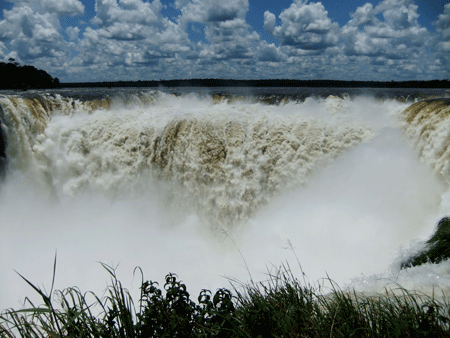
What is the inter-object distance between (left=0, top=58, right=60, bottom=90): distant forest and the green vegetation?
135ft

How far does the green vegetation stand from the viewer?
4621 mm

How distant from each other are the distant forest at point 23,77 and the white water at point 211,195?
30351 mm

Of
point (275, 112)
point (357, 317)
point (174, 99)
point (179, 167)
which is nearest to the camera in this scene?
point (357, 317)

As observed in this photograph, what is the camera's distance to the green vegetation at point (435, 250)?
4621 mm

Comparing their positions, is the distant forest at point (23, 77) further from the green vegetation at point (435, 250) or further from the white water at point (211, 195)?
the green vegetation at point (435, 250)

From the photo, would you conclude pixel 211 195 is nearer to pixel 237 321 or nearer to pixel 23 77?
pixel 237 321

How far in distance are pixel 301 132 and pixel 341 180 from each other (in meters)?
2.12

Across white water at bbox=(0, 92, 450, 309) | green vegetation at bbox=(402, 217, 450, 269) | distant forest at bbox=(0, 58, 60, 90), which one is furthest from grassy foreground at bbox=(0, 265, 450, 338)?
distant forest at bbox=(0, 58, 60, 90)

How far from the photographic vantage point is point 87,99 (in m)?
14.8

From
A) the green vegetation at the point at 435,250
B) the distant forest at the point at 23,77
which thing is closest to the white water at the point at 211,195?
the green vegetation at the point at 435,250

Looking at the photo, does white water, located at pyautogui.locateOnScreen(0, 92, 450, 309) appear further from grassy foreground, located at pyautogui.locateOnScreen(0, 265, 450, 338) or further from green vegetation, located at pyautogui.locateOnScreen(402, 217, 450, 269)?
grassy foreground, located at pyautogui.locateOnScreen(0, 265, 450, 338)

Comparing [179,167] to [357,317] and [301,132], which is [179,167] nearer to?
[301,132]

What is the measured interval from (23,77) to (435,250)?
44.9 m

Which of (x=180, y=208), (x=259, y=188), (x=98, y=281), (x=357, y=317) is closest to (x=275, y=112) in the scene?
(x=259, y=188)
